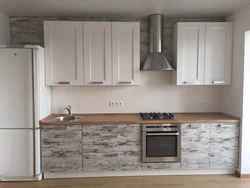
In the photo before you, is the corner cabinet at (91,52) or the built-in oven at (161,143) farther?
the corner cabinet at (91,52)

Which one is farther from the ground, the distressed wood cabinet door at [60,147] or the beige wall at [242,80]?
the beige wall at [242,80]

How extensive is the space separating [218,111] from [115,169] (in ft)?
7.00

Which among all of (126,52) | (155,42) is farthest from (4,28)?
(155,42)

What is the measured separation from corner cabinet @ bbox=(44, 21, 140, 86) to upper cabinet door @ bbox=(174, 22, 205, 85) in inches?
26.5

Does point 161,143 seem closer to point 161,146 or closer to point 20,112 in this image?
point 161,146

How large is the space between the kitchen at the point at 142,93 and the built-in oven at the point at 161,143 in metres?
0.65

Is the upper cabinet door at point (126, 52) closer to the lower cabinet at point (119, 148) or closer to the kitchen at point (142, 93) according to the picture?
the kitchen at point (142, 93)

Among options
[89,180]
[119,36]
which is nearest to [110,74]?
[119,36]

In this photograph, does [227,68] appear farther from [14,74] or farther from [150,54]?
[14,74]

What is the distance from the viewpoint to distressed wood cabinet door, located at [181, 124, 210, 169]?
9.57ft

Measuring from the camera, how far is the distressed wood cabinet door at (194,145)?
2918mm

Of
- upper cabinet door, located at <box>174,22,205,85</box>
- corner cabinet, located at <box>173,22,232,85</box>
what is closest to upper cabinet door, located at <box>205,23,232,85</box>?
corner cabinet, located at <box>173,22,232,85</box>

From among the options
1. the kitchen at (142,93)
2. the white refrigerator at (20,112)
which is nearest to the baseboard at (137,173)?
the white refrigerator at (20,112)

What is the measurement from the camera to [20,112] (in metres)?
2.75
